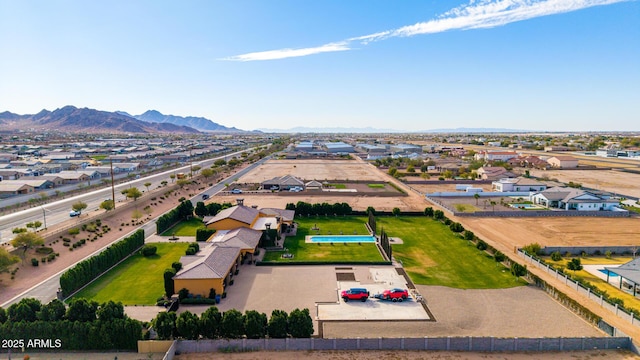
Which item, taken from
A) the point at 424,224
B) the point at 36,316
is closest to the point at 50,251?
the point at 36,316

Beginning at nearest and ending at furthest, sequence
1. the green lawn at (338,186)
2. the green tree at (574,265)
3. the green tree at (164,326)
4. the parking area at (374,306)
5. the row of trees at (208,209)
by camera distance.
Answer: the green tree at (164,326) → the parking area at (374,306) → the green tree at (574,265) → the row of trees at (208,209) → the green lawn at (338,186)

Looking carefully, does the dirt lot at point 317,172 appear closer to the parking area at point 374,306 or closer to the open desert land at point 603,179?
the open desert land at point 603,179

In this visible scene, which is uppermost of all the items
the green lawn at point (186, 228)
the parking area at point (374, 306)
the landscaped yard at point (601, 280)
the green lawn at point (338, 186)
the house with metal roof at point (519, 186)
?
the house with metal roof at point (519, 186)

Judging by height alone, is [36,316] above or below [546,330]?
above

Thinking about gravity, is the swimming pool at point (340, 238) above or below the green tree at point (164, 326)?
below

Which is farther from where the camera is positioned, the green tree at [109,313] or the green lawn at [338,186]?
the green lawn at [338,186]

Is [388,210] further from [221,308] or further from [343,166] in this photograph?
[343,166]

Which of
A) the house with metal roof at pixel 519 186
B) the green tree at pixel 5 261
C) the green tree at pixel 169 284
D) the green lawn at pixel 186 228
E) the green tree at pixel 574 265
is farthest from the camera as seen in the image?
the house with metal roof at pixel 519 186

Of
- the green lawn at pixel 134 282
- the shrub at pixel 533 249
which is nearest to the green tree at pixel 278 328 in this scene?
the green lawn at pixel 134 282

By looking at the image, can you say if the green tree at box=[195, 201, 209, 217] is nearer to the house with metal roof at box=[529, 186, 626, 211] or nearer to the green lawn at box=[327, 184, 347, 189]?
the green lawn at box=[327, 184, 347, 189]
